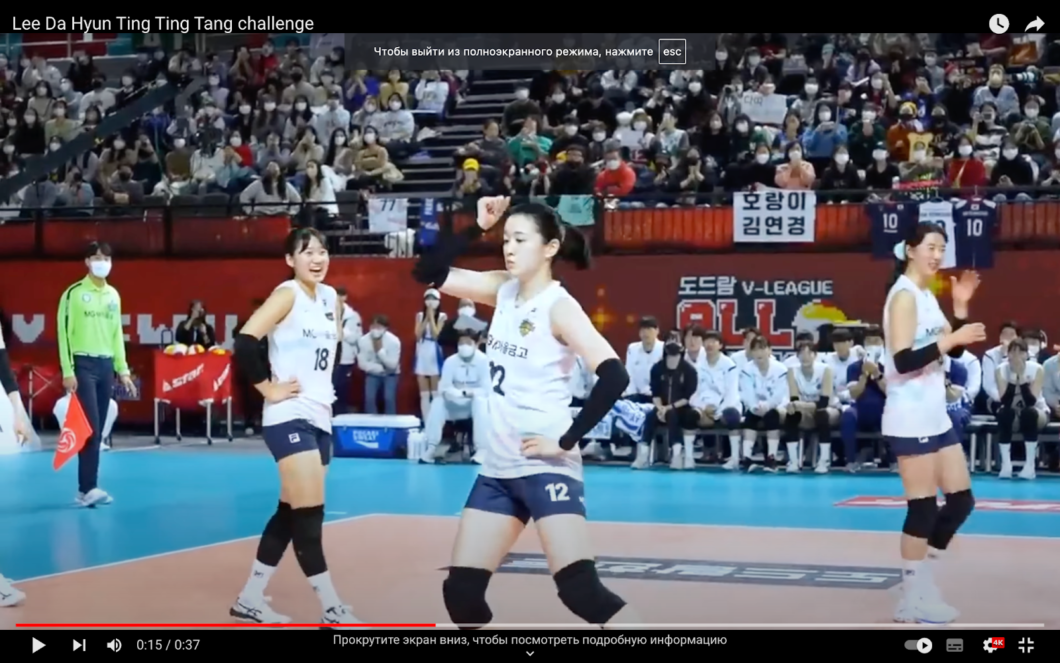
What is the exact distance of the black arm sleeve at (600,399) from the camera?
557 centimetres

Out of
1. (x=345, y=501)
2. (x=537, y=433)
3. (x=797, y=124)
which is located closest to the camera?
(x=537, y=433)

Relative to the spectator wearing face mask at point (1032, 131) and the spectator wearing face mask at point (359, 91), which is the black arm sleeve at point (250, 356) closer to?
the spectator wearing face mask at point (1032, 131)

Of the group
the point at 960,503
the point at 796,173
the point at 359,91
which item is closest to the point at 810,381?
the point at 796,173

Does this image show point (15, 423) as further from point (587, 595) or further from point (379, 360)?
point (379, 360)

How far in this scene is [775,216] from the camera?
701 inches

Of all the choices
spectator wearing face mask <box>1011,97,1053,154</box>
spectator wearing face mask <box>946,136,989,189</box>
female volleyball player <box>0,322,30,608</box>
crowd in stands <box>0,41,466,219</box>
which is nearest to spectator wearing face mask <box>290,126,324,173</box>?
crowd in stands <box>0,41,466,219</box>

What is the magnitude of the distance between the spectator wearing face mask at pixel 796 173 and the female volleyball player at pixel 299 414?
11.5 meters

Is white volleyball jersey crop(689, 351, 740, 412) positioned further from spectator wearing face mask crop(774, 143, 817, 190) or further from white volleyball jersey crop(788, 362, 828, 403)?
spectator wearing face mask crop(774, 143, 817, 190)

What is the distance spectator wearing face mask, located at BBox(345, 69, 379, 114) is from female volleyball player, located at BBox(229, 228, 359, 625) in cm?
1442

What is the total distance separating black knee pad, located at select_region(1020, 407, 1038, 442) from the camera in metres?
15.2

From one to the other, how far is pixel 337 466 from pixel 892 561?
8.52m

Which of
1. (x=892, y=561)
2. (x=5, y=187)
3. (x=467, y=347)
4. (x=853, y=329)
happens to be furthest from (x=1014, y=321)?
(x=5, y=187)

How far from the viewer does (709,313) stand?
18562mm
